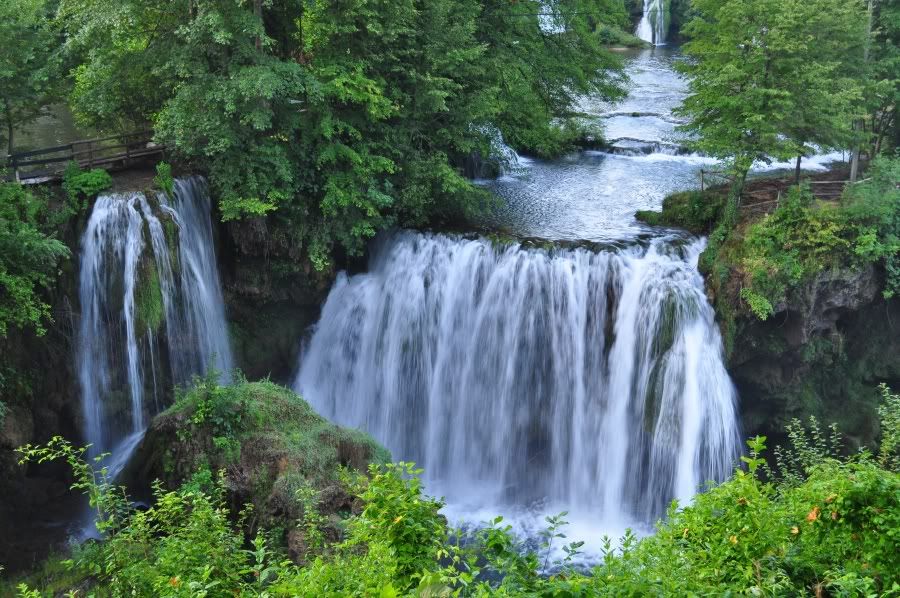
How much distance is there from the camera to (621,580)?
6.06 m

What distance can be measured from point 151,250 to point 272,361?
176 inches

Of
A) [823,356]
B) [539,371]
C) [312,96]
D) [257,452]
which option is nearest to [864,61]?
[823,356]

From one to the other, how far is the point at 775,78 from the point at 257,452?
43.4ft

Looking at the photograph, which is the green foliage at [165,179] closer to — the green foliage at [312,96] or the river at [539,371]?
the green foliage at [312,96]

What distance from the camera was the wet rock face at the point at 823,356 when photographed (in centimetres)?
1560

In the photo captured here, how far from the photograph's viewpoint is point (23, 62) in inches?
611

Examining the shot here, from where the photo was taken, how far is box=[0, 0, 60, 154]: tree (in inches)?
583

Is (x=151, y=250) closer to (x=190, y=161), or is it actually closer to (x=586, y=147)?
(x=190, y=161)

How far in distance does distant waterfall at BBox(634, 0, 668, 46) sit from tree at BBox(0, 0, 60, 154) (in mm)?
40132

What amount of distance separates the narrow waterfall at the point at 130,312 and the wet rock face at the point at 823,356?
11808mm

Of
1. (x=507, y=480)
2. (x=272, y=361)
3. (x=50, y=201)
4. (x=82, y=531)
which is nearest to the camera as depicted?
(x=82, y=531)

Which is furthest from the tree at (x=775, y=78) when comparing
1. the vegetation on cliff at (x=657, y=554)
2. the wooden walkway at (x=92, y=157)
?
the wooden walkway at (x=92, y=157)

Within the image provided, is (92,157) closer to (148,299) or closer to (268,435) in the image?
(148,299)

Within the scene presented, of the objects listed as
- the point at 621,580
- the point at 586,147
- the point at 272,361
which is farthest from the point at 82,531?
the point at 586,147
